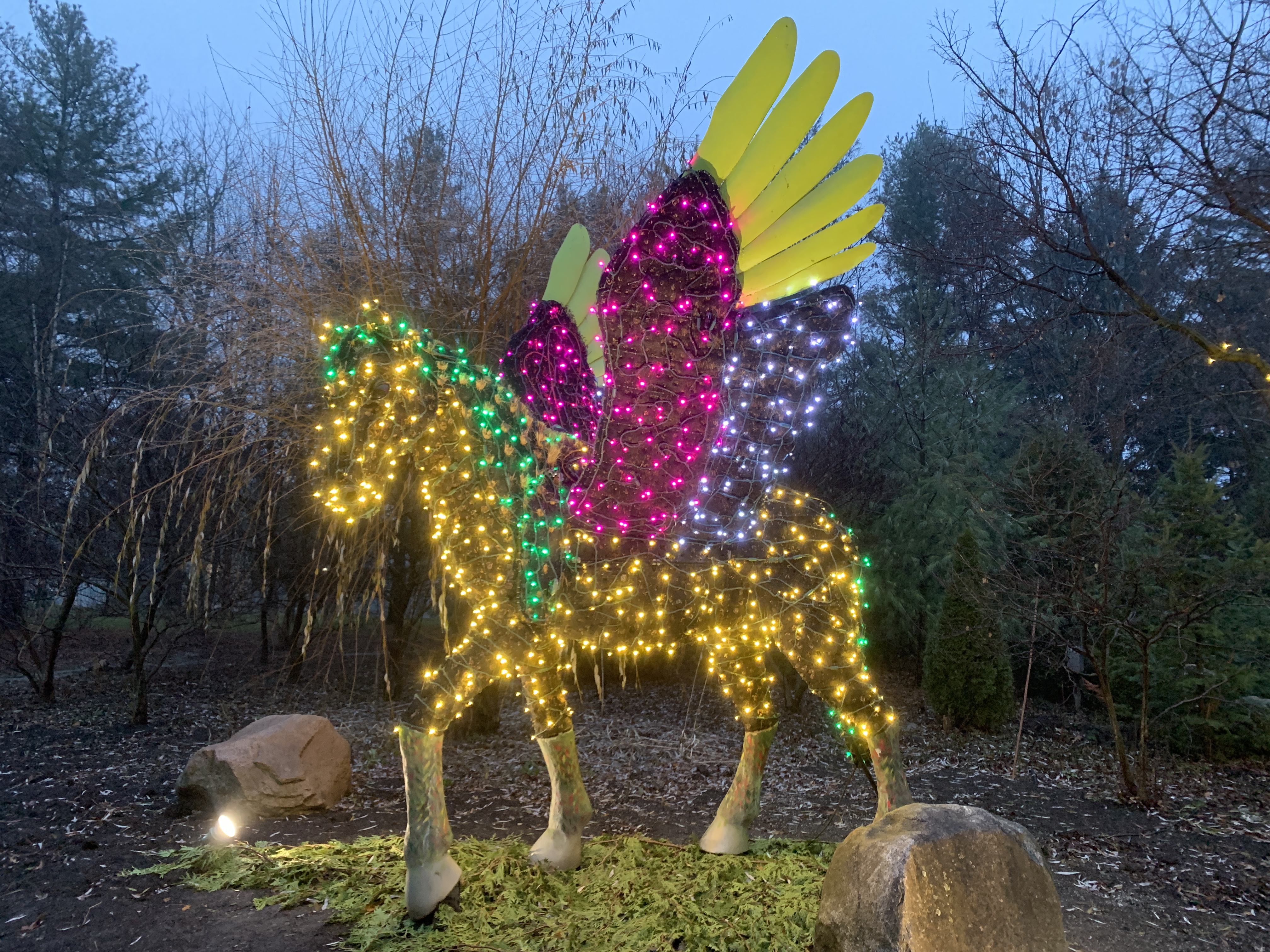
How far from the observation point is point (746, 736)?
317 centimetres

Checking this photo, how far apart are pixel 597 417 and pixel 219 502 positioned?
2412 mm

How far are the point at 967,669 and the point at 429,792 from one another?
478 centimetres

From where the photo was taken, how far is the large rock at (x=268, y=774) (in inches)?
148

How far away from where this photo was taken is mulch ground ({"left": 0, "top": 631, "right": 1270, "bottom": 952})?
271cm

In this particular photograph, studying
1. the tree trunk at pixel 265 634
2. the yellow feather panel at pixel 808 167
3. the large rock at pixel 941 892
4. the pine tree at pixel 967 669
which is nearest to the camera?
the large rock at pixel 941 892

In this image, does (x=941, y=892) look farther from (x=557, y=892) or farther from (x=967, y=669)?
(x=967, y=669)

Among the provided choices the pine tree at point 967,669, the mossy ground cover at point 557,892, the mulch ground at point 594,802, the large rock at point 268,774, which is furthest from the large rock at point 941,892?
the pine tree at point 967,669

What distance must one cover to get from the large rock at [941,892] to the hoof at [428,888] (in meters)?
1.22

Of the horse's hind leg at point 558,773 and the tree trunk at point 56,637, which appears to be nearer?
the horse's hind leg at point 558,773

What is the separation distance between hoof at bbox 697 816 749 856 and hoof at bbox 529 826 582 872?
1.72 ft

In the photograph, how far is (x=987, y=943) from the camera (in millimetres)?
1975

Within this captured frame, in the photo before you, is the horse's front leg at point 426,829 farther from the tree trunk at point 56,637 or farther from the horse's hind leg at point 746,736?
the tree trunk at point 56,637

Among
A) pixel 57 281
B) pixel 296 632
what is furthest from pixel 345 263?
pixel 57 281

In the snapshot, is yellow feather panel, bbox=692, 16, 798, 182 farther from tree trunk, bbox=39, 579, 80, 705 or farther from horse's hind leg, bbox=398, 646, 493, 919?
tree trunk, bbox=39, 579, 80, 705
